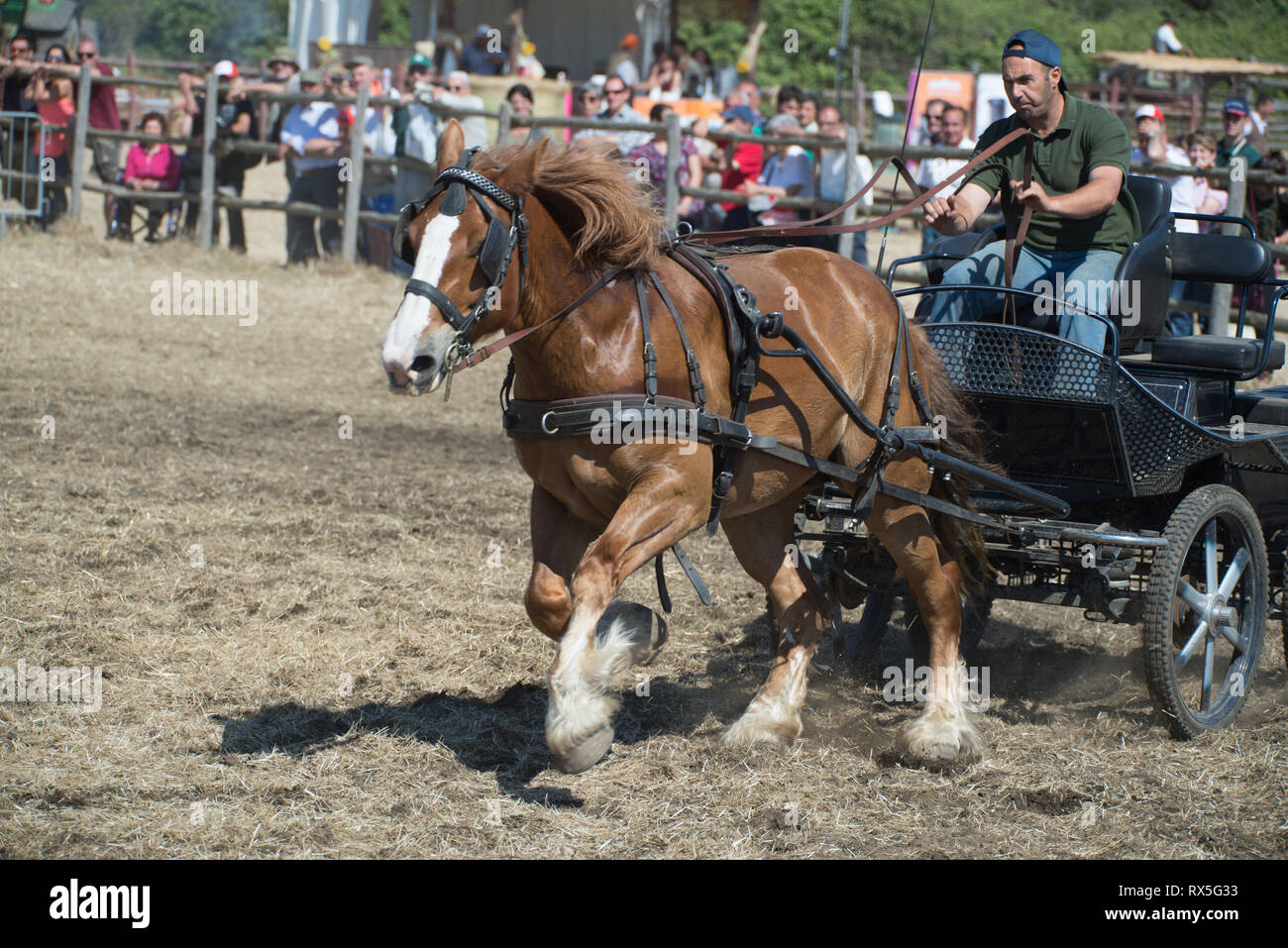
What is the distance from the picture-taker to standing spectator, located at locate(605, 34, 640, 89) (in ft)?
59.7

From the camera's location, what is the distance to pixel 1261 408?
16.8ft

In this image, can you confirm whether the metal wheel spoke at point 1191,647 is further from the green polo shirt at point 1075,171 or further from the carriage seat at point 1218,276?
the green polo shirt at point 1075,171

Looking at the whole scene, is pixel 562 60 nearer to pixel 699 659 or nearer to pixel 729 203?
pixel 729 203

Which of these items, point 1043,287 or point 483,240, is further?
point 1043,287

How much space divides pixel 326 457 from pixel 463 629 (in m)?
2.71

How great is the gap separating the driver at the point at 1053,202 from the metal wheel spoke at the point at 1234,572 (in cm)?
87

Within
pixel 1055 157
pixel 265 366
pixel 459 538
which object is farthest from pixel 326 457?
pixel 1055 157

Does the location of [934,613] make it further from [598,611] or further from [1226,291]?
[1226,291]

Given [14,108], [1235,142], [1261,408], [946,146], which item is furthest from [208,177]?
[1261,408]

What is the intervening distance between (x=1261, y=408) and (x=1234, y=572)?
0.84 meters

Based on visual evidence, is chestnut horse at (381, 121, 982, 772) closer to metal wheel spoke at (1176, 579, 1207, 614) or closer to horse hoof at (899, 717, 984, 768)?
horse hoof at (899, 717, 984, 768)

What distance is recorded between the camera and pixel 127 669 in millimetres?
4465

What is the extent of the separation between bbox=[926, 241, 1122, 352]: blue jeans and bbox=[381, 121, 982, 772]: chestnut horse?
49cm

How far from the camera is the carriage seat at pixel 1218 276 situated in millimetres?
4758
